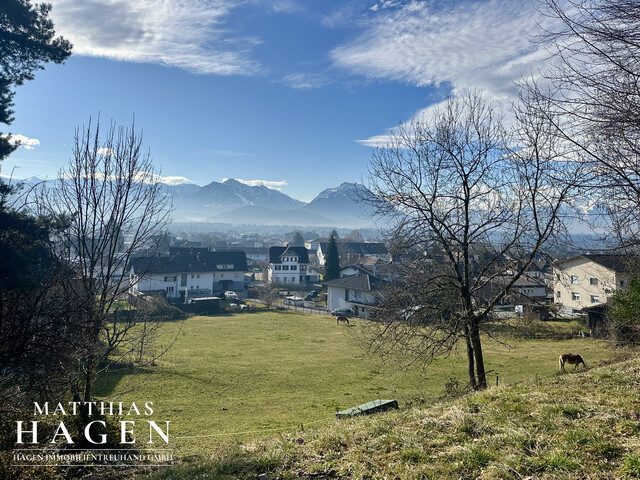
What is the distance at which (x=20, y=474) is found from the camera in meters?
4.47

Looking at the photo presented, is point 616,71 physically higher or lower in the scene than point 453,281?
higher

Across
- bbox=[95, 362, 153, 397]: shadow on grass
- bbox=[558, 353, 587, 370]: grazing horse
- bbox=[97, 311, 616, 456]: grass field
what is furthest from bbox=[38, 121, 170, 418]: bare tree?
bbox=[558, 353, 587, 370]: grazing horse

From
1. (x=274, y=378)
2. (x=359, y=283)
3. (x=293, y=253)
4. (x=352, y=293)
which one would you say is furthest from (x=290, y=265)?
(x=274, y=378)

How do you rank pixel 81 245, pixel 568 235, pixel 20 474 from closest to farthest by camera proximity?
pixel 20 474
pixel 81 245
pixel 568 235

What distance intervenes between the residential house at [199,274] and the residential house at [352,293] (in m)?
19.0

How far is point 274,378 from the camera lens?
58.4 ft

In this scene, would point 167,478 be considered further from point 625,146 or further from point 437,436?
point 625,146

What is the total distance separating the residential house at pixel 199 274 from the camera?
4931cm

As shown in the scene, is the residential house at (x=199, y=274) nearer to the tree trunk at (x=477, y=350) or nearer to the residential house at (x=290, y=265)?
the residential house at (x=290, y=265)

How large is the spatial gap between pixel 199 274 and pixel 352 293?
2473cm

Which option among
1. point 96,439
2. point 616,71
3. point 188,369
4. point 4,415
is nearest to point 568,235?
point 616,71

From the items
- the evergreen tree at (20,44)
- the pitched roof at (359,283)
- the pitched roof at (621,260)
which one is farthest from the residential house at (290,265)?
the evergreen tree at (20,44)

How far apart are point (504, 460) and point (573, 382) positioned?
12.8 ft

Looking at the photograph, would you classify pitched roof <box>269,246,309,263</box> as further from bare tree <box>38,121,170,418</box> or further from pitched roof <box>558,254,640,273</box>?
bare tree <box>38,121,170,418</box>
